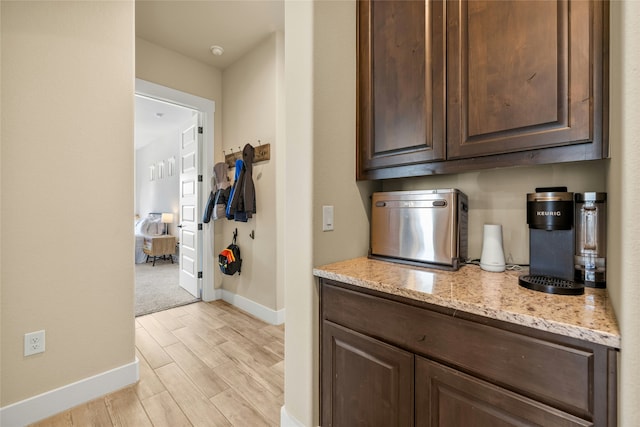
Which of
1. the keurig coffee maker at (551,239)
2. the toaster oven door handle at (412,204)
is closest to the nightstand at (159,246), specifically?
the toaster oven door handle at (412,204)

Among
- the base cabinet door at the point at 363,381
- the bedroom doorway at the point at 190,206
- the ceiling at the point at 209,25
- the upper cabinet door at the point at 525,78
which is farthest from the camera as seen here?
the bedroom doorway at the point at 190,206

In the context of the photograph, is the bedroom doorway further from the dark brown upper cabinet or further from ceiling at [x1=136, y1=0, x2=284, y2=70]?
the dark brown upper cabinet

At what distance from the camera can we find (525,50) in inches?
38.1

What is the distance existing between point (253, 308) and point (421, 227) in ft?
7.70

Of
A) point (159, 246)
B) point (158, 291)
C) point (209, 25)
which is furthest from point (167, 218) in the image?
point (209, 25)

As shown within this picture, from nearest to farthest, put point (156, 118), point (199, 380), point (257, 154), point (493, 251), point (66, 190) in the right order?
1. point (493, 251)
2. point (66, 190)
3. point (199, 380)
4. point (257, 154)
5. point (156, 118)

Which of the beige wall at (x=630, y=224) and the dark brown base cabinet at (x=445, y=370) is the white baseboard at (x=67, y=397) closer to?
the dark brown base cabinet at (x=445, y=370)

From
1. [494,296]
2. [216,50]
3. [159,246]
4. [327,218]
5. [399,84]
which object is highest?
[216,50]

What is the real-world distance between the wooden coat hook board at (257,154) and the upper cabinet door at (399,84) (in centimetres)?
159

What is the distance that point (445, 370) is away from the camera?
848mm

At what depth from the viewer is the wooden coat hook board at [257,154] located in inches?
111

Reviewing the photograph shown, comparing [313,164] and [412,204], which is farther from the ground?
[313,164]

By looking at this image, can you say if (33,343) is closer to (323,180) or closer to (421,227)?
(323,180)

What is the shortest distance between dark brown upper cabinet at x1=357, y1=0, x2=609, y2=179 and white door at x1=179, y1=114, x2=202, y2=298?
2739 millimetres
